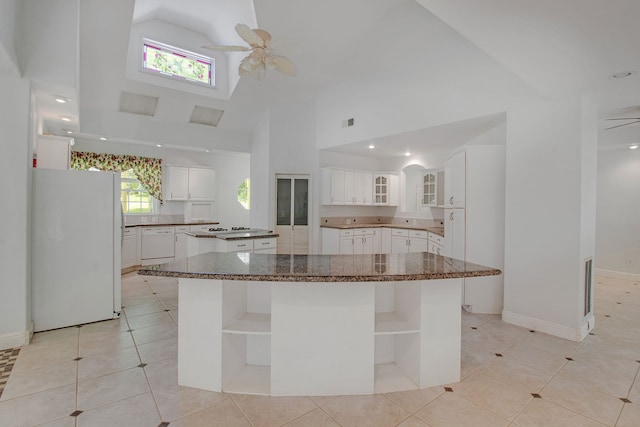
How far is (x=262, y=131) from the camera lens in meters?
6.64

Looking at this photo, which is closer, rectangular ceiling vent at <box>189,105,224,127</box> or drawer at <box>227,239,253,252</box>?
drawer at <box>227,239,253,252</box>

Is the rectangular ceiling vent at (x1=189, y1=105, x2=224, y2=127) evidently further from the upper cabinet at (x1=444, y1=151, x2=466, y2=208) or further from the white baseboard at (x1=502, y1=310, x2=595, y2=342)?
the white baseboard at (x1=502, y1=310, x2=595, y2=342)

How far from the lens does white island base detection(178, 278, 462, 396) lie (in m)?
2.13

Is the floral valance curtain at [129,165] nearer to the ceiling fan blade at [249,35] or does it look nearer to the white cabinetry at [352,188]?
the white cabinetry at [352,188]

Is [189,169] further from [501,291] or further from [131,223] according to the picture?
[501,291]

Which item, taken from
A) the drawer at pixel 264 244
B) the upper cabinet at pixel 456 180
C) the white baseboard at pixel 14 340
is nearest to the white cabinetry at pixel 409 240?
the upper cabinet at pixel 456 180

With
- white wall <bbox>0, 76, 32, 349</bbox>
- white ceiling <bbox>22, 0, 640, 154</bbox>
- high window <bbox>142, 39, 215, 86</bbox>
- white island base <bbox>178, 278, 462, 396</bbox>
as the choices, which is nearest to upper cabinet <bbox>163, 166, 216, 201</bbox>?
white ceiling <bbox>22, 0, 640, 154</bbox>

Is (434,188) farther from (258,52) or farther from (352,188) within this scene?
(258,52)

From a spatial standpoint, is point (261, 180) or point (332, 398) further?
point (261, 180)

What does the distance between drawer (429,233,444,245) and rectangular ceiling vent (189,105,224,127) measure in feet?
15.5

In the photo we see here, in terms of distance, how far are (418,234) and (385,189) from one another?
64.7 inches

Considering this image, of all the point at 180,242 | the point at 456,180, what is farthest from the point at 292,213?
the point at 456,180

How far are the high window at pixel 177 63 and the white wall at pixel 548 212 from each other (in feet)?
16.7

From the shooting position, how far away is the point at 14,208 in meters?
2.91
